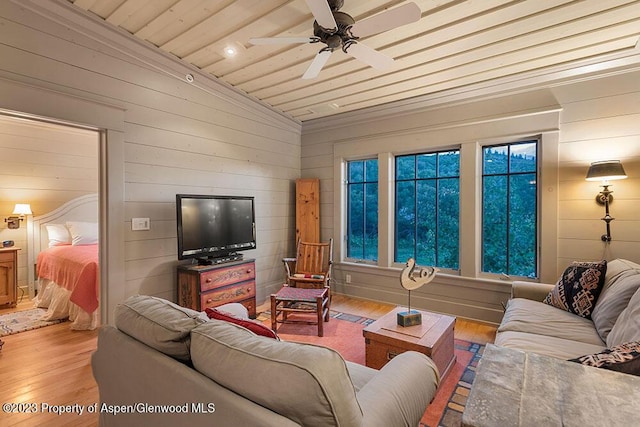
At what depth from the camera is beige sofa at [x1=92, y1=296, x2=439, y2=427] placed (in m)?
0.87

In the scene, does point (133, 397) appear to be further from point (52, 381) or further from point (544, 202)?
point (544, 202)

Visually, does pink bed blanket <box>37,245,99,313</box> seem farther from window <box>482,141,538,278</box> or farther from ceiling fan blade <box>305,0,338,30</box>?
window <box>482,141,538,278</box>

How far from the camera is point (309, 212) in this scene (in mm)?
4699

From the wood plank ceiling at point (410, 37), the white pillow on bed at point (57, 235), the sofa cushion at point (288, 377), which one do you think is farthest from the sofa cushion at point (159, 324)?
the white pillow on bed at point (57, 235)

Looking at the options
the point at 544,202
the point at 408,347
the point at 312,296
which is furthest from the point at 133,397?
the point at 544,202

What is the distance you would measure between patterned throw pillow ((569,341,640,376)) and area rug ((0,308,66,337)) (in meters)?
4.72

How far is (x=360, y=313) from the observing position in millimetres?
3852

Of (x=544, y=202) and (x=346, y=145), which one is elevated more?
(x=346, y=145)

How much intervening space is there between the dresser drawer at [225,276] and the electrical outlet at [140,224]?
741 mm

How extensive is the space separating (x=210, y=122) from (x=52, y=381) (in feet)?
9.20

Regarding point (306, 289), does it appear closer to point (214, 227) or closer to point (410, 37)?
point (214, 227)

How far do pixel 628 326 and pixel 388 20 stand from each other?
2236 mm

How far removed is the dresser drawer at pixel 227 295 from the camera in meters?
3.09

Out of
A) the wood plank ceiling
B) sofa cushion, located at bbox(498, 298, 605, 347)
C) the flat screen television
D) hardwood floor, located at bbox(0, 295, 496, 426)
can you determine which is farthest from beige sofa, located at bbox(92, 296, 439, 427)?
the wood plank ceiling
